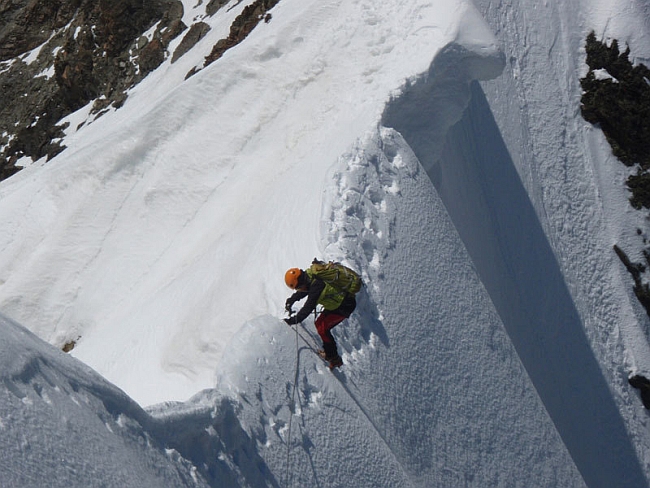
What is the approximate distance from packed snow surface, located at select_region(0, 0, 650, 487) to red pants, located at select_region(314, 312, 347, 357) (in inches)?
9.4

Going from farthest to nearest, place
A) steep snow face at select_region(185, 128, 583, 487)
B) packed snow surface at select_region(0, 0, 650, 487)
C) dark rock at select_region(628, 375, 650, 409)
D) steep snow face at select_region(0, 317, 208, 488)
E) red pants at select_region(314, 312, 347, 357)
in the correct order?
dark rock at select_region(628, 375, 650, 409) < red pants at select_region(314, 312, 347, 357) < steep snow face at select_region(185, 128, 583, 487) < packed snow surface at select_region(0, 0, 650, 487) < steep snow face at select_region(0, 317, 208, 488)

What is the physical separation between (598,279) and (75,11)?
88.7 ft

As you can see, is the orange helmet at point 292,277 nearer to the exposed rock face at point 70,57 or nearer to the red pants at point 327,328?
the red pants at point 327,328

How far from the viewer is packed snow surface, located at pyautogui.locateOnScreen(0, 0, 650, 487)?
24.2 ft

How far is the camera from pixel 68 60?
29734 mm

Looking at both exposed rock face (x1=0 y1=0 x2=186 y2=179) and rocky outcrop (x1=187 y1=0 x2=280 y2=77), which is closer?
rocky outcrop (x1=187 y1=0 x2=280 y2=77)

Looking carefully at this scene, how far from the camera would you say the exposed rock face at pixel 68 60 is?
1065 inches

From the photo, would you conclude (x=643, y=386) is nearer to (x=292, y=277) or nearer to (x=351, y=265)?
(x=351, y=265)

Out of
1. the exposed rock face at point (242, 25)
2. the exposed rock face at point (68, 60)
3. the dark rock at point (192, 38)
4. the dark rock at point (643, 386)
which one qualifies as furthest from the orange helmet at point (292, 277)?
the exposed rock face at point (68, 60)

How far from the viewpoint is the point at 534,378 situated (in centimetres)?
1451

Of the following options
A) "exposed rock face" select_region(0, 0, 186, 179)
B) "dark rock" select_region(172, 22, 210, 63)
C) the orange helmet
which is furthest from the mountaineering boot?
"exposed rock face" select_region(0, 0, 186, 179)

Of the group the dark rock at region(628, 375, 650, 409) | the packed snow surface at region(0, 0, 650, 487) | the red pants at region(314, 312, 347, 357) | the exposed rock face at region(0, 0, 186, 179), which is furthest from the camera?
the exposed rock face at region(0, 0, 186, 179)

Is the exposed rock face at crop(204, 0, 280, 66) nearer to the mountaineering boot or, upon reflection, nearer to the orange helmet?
the orange helmet

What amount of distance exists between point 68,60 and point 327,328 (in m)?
25.2
